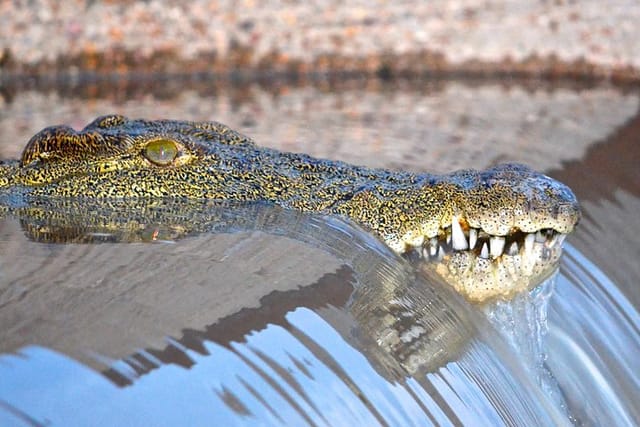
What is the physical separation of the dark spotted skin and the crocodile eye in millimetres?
12

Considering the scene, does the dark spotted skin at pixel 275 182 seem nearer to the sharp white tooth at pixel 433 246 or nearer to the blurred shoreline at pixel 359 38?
the sharp white tooth at pixel 433 246

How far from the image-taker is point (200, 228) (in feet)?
10.3

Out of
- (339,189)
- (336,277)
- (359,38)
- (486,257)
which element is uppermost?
(359,38)

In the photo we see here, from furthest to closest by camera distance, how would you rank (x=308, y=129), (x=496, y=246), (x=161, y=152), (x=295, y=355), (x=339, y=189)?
(x=308, y=129) → (x=161, y=152) → (x=339, y=189) → (x=496, y=246) → (x=295, y=355)

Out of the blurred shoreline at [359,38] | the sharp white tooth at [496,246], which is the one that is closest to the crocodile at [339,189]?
the sharp white tooth at [496,246]

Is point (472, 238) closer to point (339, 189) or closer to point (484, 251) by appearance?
point (484, 251)

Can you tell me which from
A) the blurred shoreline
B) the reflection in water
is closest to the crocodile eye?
the reflection in water

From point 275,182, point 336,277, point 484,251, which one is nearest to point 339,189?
point 275,182

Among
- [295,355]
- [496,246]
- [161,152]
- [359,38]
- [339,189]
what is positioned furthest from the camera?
[359,38]

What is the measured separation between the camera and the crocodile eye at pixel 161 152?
12.4ft

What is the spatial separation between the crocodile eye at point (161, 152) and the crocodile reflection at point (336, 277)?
21cm

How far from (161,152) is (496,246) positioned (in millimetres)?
1161

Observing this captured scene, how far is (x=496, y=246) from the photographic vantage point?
342cm

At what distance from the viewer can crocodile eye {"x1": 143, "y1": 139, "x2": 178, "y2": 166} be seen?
3.78 m
